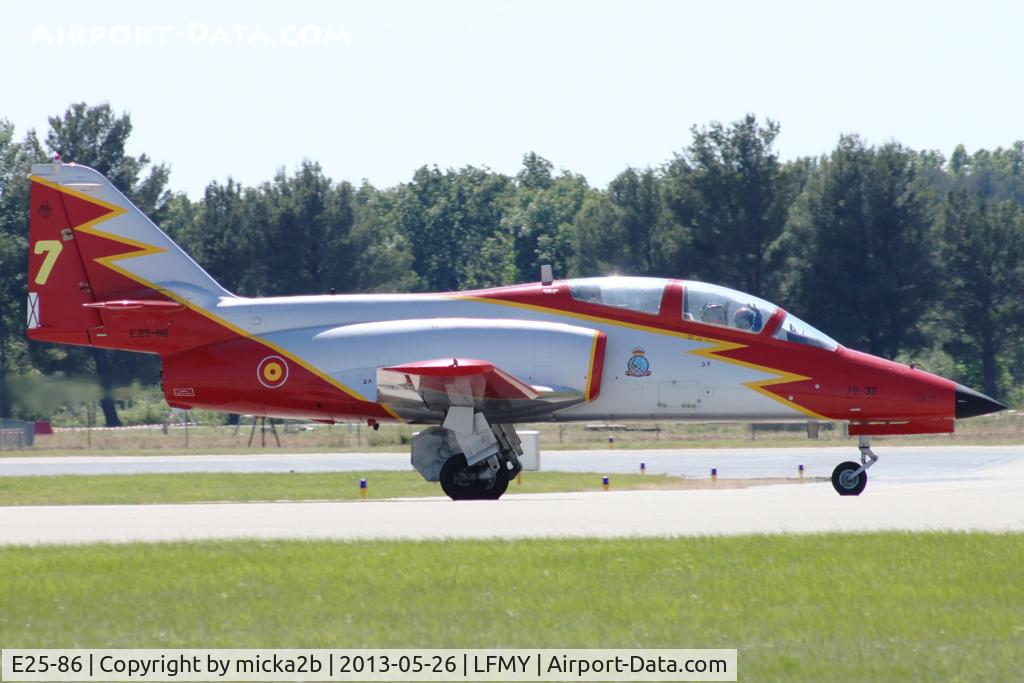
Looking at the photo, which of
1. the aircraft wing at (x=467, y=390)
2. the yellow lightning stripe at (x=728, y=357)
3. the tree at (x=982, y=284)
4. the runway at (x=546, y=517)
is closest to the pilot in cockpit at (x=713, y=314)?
the yellow lightning stripe at (x=728, y=357)

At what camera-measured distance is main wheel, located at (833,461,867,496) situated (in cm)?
1836

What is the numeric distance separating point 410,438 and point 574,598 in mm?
29805

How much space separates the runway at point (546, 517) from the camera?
14.1 m

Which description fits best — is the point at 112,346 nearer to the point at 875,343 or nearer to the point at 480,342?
the point at 480,342

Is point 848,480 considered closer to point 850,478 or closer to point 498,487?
point 850,478

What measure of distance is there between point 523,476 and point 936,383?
10.2 meters

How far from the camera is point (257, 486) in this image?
25.5 m

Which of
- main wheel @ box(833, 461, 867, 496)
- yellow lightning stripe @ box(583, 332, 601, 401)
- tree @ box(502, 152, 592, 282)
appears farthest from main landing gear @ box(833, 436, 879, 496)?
tree @ box(502, 152, 592, 282)

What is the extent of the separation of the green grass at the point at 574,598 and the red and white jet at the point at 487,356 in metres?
5.43

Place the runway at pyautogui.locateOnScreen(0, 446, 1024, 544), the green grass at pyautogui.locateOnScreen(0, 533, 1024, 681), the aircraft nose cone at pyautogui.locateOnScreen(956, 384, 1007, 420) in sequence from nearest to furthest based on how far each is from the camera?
the green grass at pyautogui.locateOnScreen(0, 533, 1024, 681) → the runway at pyautogui.locateOnScreen(0, 446, 1024, 544) → the aircraft nose cone at pyautogui.locateOnScreen(956, 384, 1007, 420)

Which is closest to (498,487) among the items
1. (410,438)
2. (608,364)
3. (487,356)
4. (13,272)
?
(487,356)

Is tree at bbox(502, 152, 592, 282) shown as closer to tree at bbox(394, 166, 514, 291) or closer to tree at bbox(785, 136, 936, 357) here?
tree at bbox(394, 166, 514, 291)

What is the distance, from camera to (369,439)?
1673 inches
